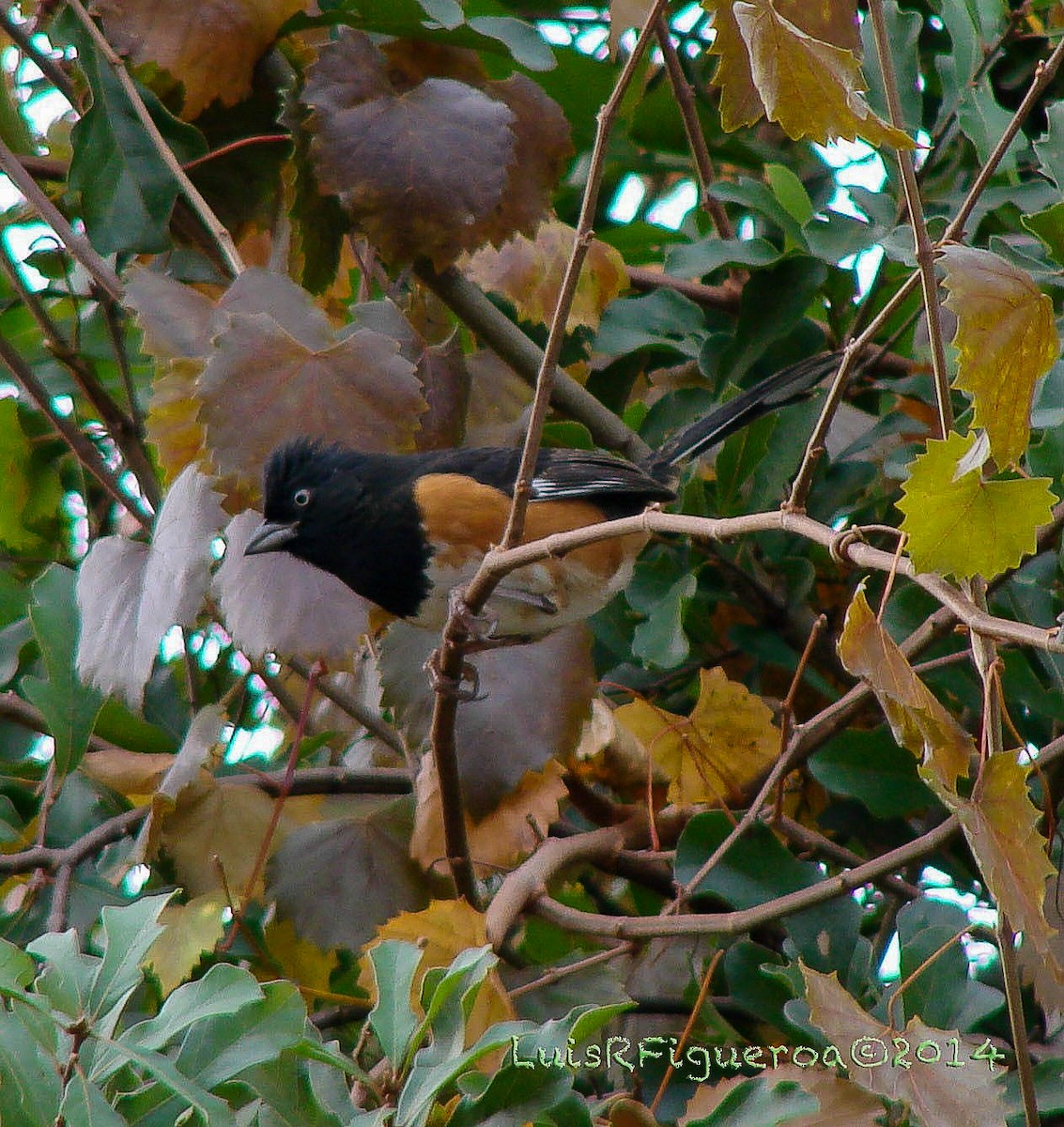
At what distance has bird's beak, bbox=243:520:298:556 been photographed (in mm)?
2491

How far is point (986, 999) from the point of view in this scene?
188 centimetres

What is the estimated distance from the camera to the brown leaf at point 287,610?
215cm

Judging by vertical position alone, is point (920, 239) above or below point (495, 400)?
above

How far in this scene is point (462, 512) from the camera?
9.40 ft

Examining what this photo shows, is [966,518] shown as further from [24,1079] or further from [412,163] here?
[412,163]

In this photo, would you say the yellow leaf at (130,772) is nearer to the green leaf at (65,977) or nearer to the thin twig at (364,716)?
the thin twig at (364,716)

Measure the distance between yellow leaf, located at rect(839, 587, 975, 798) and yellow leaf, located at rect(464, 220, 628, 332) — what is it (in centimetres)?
170

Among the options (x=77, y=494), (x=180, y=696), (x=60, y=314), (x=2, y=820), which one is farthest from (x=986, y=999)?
(x=60, y=314)

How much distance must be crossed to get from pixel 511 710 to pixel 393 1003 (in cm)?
100

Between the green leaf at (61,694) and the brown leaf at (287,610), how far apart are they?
0.26 metres

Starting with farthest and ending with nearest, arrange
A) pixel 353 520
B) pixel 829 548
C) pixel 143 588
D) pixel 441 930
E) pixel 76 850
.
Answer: pixel 353 520
pixel 76 850
pixel 143 588
pixel 441 930
pixel 829 548

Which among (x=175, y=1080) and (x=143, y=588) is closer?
(x=175, y=1080)

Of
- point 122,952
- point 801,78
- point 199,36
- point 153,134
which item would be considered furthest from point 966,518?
point 199,36

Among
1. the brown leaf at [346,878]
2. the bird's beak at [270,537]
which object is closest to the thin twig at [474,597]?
the brown leaf at [346,878]
